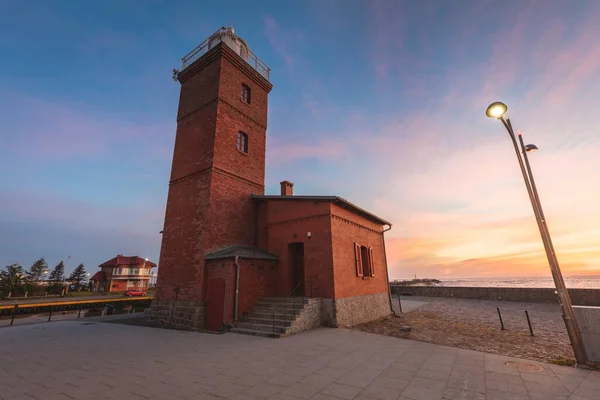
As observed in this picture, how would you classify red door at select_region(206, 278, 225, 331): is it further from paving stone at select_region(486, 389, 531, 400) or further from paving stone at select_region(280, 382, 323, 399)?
paving stone at select_region(486, 389, 531, 400)

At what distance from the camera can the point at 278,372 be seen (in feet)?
17.6

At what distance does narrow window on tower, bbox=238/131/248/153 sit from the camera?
51.1 feet

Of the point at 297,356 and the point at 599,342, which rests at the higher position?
the point at 599,342

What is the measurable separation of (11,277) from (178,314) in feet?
168

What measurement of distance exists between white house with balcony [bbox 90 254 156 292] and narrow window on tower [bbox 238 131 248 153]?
42350mm

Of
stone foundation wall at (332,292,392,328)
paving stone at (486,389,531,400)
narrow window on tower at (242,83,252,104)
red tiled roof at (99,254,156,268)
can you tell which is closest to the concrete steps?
stone foundation wall at (332,292,392,328)

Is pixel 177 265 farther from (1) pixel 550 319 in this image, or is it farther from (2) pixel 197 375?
(1) pixel 550 319

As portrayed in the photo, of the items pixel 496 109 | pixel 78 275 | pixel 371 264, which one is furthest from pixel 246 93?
pixel 78 275

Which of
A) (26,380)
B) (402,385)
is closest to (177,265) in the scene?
(26,380)

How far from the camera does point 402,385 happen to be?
464cm

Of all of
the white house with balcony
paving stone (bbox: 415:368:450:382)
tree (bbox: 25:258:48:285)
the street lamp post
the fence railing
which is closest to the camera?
paving stone (bbox: 415:368:450:382)

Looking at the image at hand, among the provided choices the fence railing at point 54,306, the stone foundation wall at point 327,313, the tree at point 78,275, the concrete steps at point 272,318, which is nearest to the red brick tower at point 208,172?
the concrete steps at point 272,318

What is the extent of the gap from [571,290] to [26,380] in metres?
28.2

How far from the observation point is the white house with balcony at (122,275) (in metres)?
46.8
